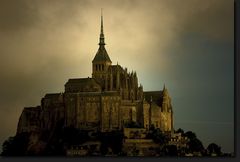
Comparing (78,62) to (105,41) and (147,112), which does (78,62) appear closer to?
(105,41)

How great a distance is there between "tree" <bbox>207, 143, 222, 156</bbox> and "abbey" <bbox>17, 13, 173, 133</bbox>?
1.50 ft

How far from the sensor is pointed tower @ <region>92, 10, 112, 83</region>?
5.29m

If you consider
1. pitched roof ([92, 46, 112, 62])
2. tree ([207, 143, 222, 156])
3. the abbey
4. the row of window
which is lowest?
tree ([207, 143, 222, 156])

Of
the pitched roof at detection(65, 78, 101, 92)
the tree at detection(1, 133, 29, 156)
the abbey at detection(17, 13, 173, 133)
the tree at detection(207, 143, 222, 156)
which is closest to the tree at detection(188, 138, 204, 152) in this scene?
the tree at detection(207, 143, 222, 156)

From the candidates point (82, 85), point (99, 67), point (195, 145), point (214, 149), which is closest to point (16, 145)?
point (82, 85)

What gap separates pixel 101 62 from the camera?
5.31 metres

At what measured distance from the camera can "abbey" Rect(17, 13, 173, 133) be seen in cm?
530

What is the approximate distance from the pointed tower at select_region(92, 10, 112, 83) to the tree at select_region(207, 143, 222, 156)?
1043 millimetres

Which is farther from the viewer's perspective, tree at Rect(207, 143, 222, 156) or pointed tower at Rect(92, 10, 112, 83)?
pointed tower at Rect(92, 10, 112, 83)

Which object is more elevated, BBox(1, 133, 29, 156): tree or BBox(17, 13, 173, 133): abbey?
BBox(17, 13, 173, 133): abbey

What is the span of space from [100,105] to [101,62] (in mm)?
358

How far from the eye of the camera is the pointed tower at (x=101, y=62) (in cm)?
529

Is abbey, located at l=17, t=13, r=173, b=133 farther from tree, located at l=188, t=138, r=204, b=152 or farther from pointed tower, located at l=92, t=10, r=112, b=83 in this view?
tree, located at l=188, t=138, r=204, b=152

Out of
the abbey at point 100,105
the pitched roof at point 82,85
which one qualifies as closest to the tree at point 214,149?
the abbey at point 100,105
